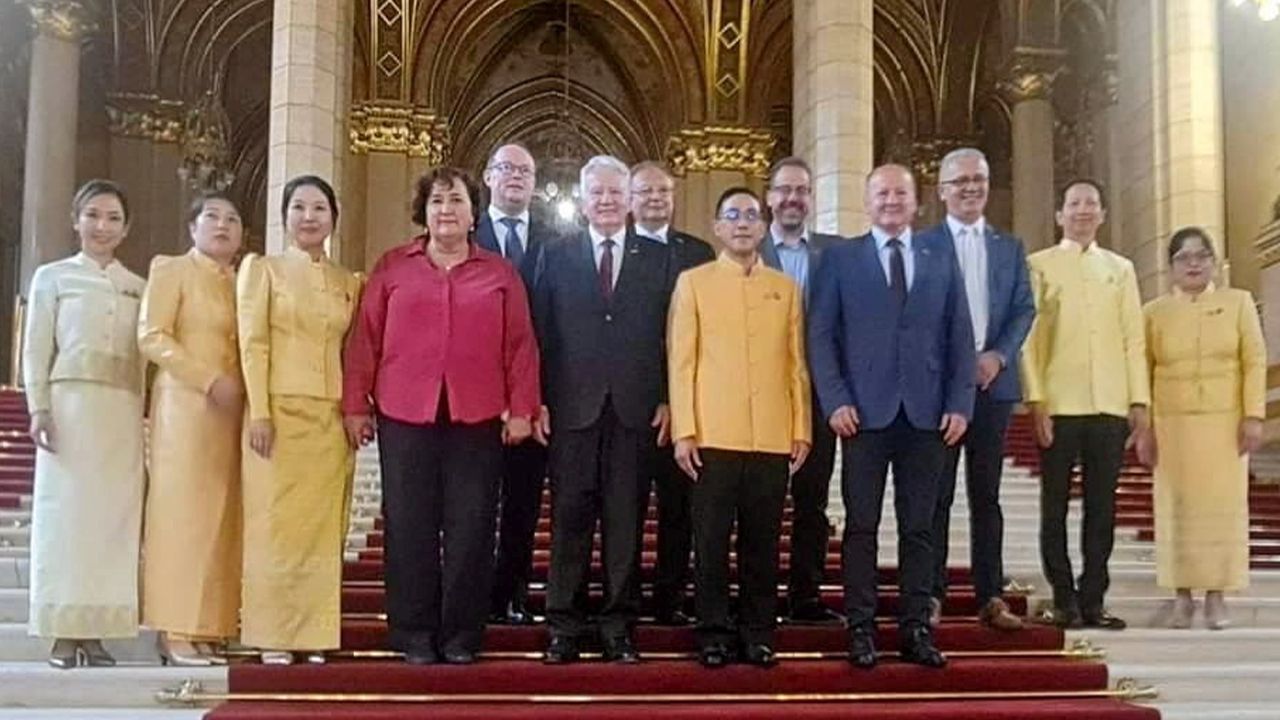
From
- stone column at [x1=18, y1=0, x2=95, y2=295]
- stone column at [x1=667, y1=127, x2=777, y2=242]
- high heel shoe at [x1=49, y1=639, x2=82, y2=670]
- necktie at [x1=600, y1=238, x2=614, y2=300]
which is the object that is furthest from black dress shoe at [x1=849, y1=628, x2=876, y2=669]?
stone column at [x1=667, y1=127, x2=777, y2=242]

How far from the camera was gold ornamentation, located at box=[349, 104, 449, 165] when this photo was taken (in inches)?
673

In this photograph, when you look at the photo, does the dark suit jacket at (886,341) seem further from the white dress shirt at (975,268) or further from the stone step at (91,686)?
the stone step at (91,686)

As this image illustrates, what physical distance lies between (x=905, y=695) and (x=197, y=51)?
53.5 feet

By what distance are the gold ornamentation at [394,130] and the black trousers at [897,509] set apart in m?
13.2

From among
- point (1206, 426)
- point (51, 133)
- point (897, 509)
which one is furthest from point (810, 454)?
point (51, 133)

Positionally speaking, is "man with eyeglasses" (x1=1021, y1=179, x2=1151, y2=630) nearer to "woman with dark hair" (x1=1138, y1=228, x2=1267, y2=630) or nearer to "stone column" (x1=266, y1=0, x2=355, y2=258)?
"woman with dark hair" (x1=1138, y1=228, x2=1267, y2=630)

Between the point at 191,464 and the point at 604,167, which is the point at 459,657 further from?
the point at 604,167

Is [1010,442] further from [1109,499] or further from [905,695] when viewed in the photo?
[905,695]

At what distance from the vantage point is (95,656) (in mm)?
4609

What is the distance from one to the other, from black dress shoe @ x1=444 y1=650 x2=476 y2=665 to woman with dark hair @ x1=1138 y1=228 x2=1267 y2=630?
8.48 ft

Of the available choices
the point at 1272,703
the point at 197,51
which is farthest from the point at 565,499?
the point at 197,51

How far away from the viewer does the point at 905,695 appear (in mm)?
4418

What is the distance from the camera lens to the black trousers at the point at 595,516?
4.49 metres

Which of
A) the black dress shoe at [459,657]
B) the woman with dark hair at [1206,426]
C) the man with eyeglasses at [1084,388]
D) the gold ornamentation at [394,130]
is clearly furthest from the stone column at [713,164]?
the black dress shoe at [459,657]
